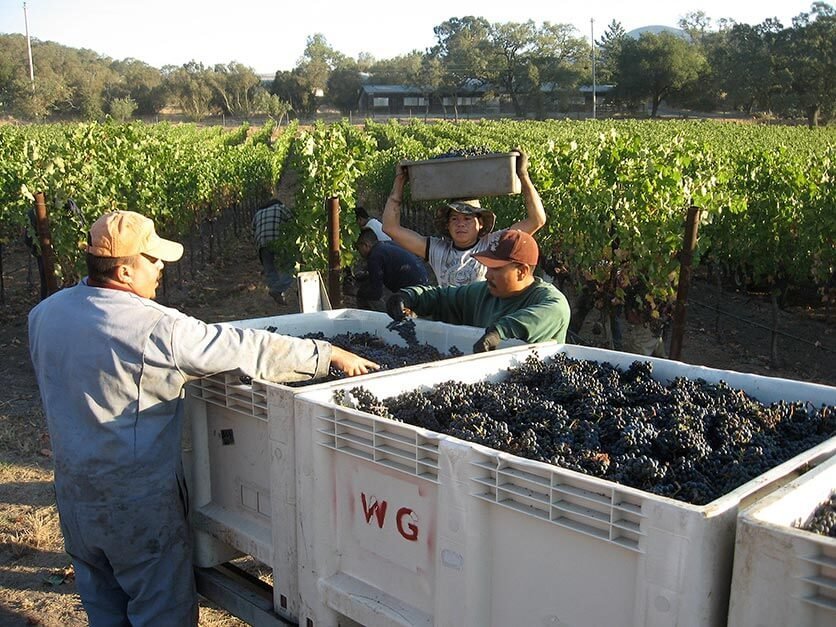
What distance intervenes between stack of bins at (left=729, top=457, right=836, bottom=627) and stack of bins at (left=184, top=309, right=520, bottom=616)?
1.28 metres

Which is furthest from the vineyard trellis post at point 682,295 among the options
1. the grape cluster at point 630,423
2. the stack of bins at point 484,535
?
the stack of bins at point 484,535

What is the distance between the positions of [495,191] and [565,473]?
9.83ft

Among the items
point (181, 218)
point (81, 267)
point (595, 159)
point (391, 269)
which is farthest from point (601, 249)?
point (181, 218)

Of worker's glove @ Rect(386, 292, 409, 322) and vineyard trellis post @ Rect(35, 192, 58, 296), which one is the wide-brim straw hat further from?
vineyard trellis post @ Rect(35, 192, 58, 296)

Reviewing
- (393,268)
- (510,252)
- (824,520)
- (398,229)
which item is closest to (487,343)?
(510,252)

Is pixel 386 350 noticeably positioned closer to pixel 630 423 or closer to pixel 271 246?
pixel 630 423

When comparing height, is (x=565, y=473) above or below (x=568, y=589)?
above

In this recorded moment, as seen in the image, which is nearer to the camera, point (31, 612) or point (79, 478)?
point (79, 478)

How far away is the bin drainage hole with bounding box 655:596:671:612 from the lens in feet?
4.91

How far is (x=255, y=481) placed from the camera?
2.60m

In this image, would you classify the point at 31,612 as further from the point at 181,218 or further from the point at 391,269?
the point at 181,218

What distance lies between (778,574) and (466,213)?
3.63 m

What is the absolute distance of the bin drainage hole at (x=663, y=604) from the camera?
59.0 inches

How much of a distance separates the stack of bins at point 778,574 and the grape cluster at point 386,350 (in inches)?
69.2
